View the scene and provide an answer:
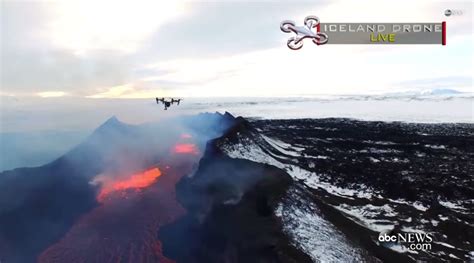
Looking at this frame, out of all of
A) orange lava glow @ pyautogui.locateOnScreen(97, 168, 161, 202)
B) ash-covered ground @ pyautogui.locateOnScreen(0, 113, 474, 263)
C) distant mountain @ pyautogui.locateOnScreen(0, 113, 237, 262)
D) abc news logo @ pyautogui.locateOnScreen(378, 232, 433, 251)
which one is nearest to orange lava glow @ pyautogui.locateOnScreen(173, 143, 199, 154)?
ash-covered ground @ pyautogui.locateOnScreen(0, 113, 474, 263)

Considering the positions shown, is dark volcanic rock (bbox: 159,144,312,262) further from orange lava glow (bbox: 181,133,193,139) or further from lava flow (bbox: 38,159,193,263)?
orange lava glow (bbox: 181,133,193,139)

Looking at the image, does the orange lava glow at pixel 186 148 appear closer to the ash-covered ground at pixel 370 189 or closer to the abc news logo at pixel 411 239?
the ash-covered ground at pixel 370 189

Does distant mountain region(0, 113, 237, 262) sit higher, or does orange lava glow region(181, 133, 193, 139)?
orange lava glow region(181, 133, 193, 139)

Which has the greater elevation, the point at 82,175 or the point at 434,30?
the point at 434,30

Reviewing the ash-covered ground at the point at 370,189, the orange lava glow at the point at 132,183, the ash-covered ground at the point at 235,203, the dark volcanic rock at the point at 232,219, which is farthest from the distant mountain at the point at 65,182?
the ash-covered ground at the point at 370,189

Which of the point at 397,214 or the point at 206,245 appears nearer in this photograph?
the point at 206,245

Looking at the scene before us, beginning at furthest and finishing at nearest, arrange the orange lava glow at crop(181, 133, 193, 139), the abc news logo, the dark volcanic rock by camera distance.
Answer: the orange lava glow at crop(181, 133, 193, 139), the abc news logo, the dark volcanic rock

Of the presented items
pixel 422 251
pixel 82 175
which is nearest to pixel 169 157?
pixel 82 175

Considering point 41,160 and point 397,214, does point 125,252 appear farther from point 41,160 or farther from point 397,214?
point 41,160
